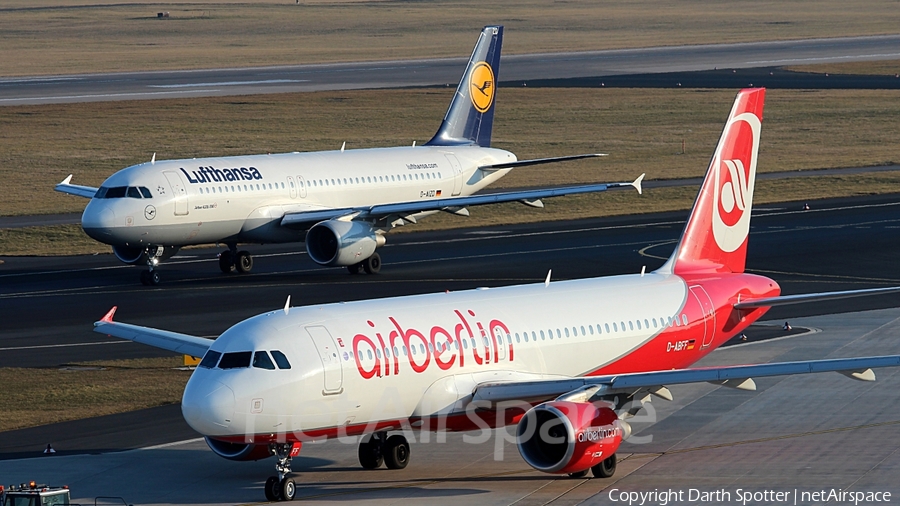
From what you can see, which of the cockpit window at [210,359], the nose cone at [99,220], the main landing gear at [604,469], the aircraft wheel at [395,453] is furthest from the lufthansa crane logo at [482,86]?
the cockpit window at [210,359]

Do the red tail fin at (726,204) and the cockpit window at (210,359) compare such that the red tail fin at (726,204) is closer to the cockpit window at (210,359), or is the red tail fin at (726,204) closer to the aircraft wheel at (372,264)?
the cockpit window at (210,359)

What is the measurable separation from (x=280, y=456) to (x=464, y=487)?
3794 mm

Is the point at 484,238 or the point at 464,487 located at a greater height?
the point at 484,238

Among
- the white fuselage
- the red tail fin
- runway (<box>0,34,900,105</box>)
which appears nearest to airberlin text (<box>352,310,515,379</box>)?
the red tail fin

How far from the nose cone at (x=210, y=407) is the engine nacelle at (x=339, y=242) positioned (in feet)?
99.0

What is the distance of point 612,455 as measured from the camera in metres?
30.0

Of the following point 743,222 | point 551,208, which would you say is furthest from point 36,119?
point 743,222

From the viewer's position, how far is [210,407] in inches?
1067

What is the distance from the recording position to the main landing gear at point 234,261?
60.5 m

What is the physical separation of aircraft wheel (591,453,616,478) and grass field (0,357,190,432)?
13.4 metres

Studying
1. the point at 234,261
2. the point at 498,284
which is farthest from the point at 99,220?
the point at 498,284

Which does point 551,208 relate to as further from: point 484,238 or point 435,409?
point 435,409

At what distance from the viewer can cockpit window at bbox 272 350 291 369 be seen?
2773 centimetres

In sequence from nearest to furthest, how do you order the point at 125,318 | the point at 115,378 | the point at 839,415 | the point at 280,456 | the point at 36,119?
1. the point at 280,456
2. the point at 839,415
3. the point at 115,378
4. the point at 125,318
5. the point at 36,119
